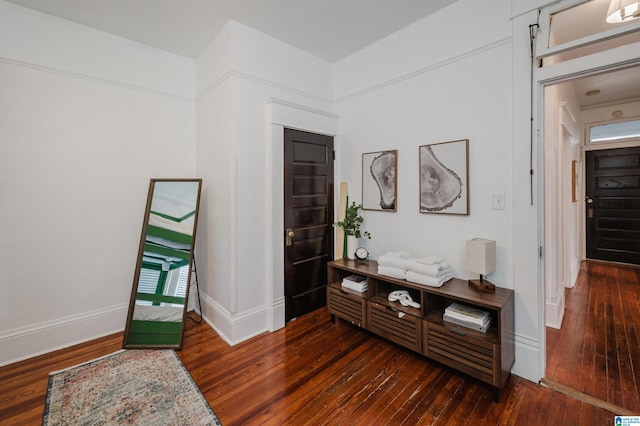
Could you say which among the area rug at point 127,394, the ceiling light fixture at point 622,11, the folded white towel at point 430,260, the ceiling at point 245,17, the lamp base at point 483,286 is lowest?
the area rug at point 127,394

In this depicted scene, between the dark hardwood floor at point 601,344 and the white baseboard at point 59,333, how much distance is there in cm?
390

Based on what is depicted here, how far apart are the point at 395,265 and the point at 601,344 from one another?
6.46 feet

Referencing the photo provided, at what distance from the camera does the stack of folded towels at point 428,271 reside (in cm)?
223

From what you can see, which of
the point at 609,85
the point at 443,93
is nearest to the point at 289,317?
the point at 443,93

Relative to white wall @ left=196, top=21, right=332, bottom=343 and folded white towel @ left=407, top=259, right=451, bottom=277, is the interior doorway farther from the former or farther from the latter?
white wall @ left=196, top=21, right=332, bottom=343

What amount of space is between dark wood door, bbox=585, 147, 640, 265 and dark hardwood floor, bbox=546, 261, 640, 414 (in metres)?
1.29

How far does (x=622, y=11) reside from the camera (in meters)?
1.71

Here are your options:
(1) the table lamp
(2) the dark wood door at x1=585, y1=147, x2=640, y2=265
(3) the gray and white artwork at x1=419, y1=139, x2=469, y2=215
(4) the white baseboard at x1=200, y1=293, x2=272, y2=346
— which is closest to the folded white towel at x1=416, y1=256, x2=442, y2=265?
(1) the table lamp

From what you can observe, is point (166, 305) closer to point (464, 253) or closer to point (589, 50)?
point (464, 253)

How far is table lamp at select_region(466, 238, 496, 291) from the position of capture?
6.86 ft

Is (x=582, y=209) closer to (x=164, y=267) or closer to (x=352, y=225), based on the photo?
(x=352, y=225)

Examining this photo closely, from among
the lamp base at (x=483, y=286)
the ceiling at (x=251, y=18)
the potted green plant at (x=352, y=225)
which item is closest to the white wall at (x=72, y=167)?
Answer: the ceiling at (x=251, y=18)

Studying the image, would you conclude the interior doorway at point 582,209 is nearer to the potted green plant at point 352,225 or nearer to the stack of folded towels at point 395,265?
the stack of folded towels at point 395,265

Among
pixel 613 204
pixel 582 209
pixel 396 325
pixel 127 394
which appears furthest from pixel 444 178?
pixel 613 204
